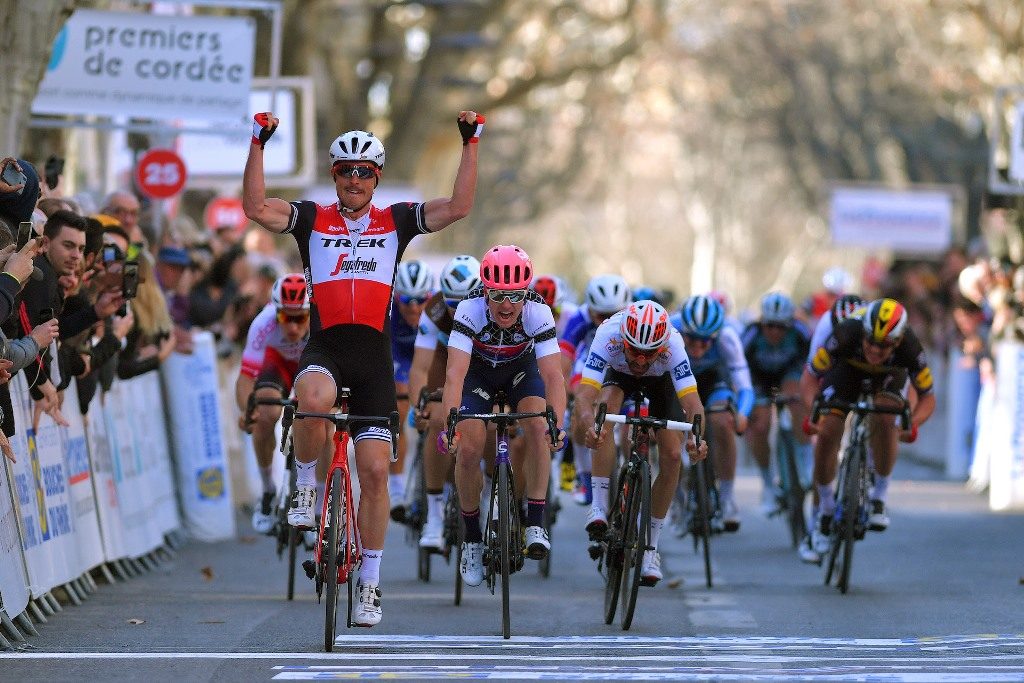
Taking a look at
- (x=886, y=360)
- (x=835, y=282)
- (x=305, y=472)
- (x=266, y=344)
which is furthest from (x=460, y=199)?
(x=835, y=282)

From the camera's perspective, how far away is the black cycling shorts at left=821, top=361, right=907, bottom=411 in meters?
14.2

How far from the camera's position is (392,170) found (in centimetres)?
3538

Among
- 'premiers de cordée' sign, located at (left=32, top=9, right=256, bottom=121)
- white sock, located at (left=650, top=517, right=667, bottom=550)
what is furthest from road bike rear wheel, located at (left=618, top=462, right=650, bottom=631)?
'premiers de cordée' sign, located at (left=32, top=9, right=256, bottom=121)

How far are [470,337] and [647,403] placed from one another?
142cm

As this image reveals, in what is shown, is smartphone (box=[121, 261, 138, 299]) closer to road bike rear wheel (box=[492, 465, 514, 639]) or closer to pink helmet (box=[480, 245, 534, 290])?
pink helmet (box=[480, 245, 534, 290])

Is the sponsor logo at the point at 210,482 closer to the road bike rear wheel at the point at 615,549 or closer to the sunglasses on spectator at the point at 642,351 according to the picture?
the road bike rear wheel at the point at 615,549

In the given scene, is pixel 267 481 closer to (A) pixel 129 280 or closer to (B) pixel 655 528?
(A) pixel 129 280

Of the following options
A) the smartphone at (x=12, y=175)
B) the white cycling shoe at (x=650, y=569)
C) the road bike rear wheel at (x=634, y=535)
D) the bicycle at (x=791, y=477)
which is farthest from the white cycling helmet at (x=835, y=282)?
the smartphone at (x=12, y=175)

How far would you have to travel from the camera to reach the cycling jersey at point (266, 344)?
46.0ft

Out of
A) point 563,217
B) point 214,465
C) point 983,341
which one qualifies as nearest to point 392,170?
point 983,341

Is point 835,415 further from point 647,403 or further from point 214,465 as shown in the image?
point 214,465

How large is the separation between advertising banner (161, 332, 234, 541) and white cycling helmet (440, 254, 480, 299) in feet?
13.4

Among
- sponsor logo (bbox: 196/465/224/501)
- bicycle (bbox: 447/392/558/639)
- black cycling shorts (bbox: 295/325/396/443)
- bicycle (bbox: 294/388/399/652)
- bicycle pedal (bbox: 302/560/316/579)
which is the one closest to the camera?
bicycle (bbox: 294/388/399/652)

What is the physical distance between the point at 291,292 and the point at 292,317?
278 mm
